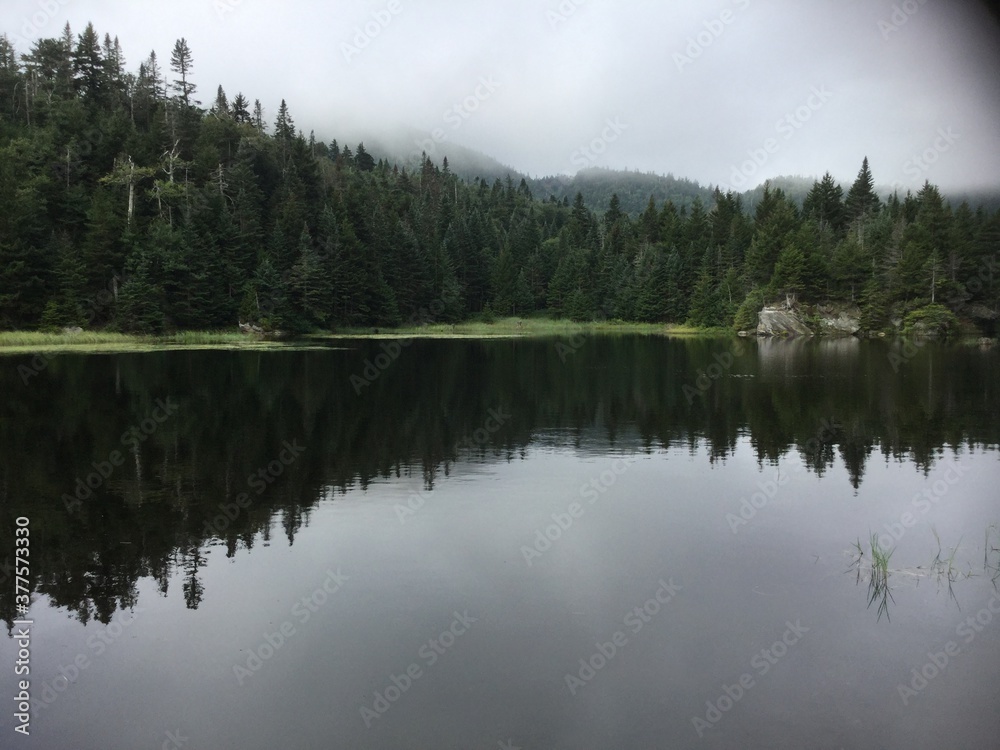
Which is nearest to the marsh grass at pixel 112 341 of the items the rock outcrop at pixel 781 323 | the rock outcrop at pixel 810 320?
the rock outcrop at pixel 781 323

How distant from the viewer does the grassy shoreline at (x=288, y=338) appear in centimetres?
5822

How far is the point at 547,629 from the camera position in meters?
9.91

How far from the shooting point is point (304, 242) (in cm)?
8025

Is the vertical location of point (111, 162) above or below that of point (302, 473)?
above

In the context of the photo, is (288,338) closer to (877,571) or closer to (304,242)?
(304,242)

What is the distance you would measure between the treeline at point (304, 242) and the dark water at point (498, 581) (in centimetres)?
4808

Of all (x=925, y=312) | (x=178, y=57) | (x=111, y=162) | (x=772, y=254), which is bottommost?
(x=925, y=312)

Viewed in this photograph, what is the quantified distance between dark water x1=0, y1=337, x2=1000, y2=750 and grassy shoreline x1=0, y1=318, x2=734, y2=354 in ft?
119

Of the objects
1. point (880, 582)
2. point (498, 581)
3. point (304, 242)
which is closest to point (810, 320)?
point (304, 242)

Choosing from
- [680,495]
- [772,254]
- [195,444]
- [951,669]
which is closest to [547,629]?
[951,669]

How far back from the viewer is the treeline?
68.7 m

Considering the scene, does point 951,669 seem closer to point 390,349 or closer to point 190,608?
point 190,608

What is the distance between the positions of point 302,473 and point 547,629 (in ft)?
34.3

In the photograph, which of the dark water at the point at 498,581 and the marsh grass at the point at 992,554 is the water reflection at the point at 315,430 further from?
the marsh grass at the point at 992,554
